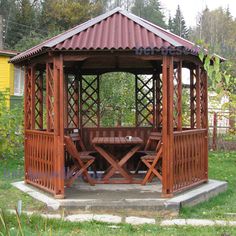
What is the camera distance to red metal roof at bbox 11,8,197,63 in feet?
23.4

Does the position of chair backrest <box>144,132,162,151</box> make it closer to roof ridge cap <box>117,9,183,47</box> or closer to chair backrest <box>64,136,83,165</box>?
chair backrest <box>64,136,83,165</box>

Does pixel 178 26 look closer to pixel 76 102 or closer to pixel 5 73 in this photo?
pixel 5 73

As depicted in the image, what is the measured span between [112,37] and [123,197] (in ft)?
9.05

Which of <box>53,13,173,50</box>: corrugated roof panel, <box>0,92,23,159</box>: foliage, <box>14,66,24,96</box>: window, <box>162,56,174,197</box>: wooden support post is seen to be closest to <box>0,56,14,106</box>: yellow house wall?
<box>14,66,24,96</box>: window

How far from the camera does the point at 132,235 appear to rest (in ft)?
18.3

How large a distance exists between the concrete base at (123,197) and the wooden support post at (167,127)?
0.27 metres

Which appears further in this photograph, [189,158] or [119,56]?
[189,158]

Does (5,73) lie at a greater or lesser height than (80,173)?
greater

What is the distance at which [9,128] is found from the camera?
12.3 m

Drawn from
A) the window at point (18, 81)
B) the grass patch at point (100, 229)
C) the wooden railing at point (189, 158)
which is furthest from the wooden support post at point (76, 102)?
the window at point (18, 81)

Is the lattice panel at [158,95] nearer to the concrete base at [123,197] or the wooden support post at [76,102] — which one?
the wooden support post at [76,102]

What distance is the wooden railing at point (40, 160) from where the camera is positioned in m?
7.70

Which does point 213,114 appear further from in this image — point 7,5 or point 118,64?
point 7,5

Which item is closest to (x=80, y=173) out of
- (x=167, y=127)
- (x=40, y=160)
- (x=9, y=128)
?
(x=40, y=160)
